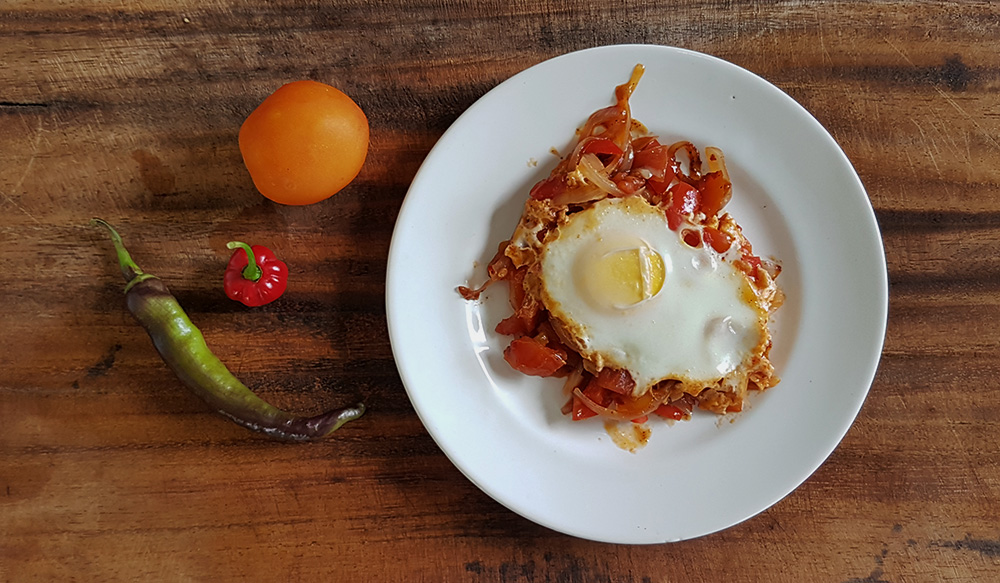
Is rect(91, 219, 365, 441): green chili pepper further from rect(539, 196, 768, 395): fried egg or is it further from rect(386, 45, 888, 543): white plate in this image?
rect(539, 196, 768, 395): fried egg

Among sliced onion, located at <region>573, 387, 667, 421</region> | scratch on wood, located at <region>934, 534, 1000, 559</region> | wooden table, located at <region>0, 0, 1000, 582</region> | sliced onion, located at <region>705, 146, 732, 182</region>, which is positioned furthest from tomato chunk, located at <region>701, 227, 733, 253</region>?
scratch on wood, located at <region>934, 534, 1000, 559</region>

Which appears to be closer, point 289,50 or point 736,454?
point 736,454

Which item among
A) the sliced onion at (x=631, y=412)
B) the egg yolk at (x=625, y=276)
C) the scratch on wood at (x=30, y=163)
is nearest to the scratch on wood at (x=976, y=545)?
the sliced onion at (x=631, y=412)

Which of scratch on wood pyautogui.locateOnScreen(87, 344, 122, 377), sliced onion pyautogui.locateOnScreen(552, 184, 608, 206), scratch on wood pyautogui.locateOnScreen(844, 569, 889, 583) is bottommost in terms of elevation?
scratch on wood pyautogui.locateOnScreen(844, 569, 889, 583)

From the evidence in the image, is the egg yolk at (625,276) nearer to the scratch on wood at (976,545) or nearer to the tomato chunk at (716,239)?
the tomato chunk at (716,239)

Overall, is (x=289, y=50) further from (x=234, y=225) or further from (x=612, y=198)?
(x=612, y=198)

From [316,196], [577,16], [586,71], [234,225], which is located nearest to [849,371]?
[586,71]

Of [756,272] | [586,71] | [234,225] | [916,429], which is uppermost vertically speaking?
[586,71]
